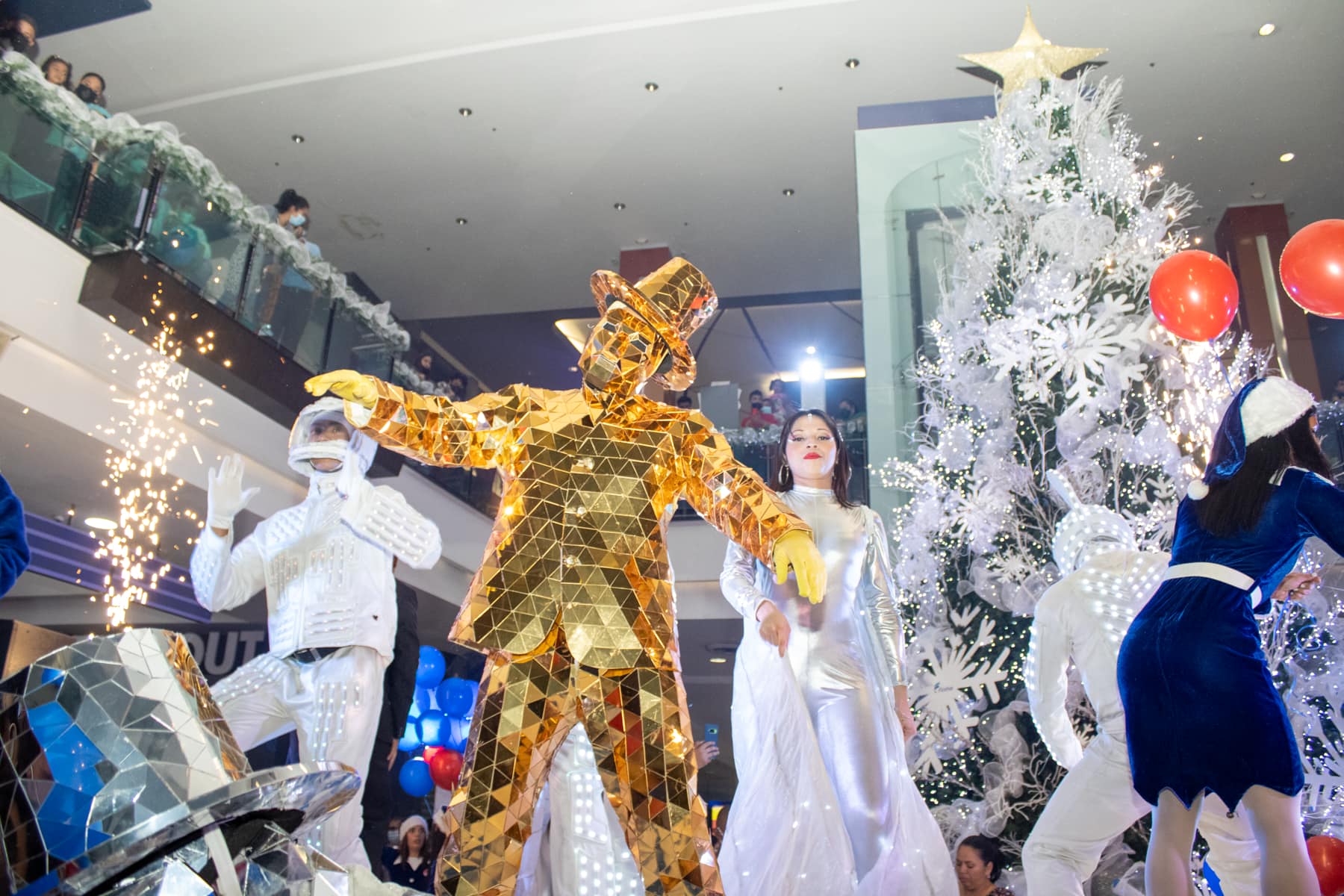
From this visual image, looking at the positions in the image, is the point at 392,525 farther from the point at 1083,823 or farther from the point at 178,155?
the point at 178,155

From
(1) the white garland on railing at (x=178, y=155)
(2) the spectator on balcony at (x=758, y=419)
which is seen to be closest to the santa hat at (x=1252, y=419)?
(1) the white garland on railing at (x=178, y=155)

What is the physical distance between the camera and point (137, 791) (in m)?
1.16

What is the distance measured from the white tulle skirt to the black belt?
137 cm

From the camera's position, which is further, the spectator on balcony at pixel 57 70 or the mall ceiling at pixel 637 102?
the mall ceiling at pixel 637 102

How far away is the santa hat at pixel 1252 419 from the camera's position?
259 centimetres

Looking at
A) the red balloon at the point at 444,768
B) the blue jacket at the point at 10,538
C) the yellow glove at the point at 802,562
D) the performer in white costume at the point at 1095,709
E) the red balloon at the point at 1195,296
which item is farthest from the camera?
the red balloon at the point at 444,768

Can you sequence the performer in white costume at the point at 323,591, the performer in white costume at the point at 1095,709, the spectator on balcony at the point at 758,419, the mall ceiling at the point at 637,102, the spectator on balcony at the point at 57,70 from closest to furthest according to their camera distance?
the performer in white costume at the point at 1095,709 < the performer in white costume at the point at 323,591 < the spectator on balcony at the point at 57,70 < the mall ceiling at the point at 637,102 < the spectator on balcony at the point at 758,419

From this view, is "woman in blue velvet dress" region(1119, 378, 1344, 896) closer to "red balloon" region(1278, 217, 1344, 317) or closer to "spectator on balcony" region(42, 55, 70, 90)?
"red balloon" region(1278, 217, 1344, 317)

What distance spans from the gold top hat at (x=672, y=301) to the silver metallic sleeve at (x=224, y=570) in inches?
68.4

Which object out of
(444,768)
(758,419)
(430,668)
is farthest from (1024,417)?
(430,668)

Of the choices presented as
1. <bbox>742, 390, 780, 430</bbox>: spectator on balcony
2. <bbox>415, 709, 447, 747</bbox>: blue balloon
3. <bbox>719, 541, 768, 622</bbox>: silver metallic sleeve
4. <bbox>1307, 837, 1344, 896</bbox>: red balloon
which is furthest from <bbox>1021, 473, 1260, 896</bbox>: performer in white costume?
<bbox>415, 709, 447, 747</bbox>: blue balloon

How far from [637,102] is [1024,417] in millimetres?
6096

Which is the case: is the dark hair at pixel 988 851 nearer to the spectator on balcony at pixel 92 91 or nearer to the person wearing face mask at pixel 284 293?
the person wearing face mask at pixel 284 293

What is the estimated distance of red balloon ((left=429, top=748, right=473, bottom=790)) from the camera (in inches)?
386
